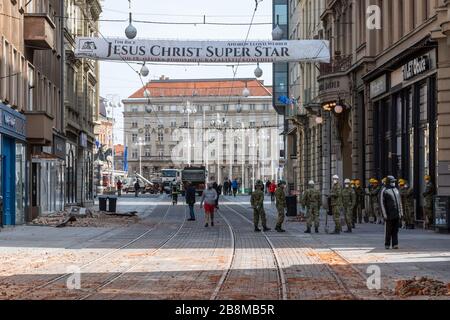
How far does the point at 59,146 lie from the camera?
49750 millimetres

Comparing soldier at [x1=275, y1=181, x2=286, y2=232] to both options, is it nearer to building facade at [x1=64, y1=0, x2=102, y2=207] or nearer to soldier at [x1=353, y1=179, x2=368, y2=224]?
soldier at [x1=353, y1=179, x2=368, y2=224]

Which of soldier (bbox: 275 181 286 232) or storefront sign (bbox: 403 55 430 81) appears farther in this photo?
storefront sign (bbox: 403 55 430 81)

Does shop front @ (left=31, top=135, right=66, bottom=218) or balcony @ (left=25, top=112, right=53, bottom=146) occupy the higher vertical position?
balcony @ (left=25, top=112, right=53, bottom=146)

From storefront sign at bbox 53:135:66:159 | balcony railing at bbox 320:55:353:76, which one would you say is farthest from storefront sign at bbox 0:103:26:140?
balcony railing at bbox 320:55:353:76

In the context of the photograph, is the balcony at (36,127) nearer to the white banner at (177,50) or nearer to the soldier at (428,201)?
the white banner at (177,50)

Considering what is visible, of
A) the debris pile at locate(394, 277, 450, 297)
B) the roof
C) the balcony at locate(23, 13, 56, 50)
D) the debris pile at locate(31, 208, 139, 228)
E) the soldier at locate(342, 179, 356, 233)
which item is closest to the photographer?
the debris pile at locate(394, 277, 450, 297)

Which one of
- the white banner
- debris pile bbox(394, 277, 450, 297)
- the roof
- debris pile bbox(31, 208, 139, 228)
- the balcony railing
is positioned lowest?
debris pile bbox(31, 208, 139, 228)

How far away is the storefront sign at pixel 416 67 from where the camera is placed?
3156cm

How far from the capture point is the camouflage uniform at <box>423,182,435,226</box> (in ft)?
101

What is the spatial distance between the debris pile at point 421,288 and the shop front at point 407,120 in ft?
55.8

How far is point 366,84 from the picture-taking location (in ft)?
138

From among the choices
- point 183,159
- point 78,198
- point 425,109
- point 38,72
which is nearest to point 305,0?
point 78,198

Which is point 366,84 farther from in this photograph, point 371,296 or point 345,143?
point 371,296

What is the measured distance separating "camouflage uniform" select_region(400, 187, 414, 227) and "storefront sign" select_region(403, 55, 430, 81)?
12.8 ft
